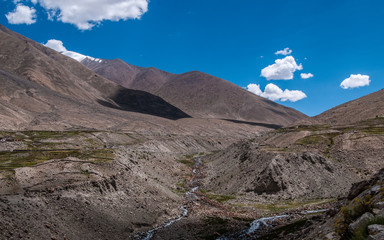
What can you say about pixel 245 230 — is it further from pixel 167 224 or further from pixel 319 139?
pixel 319 139

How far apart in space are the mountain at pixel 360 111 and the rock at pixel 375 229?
129408mm

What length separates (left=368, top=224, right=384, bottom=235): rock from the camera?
12.0 m

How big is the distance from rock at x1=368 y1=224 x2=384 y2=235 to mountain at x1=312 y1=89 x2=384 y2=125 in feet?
425

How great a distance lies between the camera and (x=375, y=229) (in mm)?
12281

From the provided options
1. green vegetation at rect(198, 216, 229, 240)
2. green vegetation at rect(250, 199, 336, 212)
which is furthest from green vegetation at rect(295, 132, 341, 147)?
green vegetation at rect(198, 216, 229, 240)


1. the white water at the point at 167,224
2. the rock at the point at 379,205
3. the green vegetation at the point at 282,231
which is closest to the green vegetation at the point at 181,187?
the white water at the point at 167,224

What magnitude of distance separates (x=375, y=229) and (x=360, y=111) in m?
147

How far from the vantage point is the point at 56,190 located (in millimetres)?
40250

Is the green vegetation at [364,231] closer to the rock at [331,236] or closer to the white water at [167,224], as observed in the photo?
the rock at [331,236]

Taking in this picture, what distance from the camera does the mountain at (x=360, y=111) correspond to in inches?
5167

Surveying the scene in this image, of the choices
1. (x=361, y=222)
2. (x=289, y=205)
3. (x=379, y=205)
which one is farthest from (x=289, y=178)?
(x=361, y=222)

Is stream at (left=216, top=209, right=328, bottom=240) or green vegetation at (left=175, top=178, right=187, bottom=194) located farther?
green vegetation at (left=175, top=178, right=187, bottom=194)

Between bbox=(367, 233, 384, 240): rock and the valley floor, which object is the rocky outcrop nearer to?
the valley floor

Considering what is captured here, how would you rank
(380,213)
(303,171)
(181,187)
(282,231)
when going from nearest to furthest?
(380,213) → (282,231) → (303,171) → (181,187)
